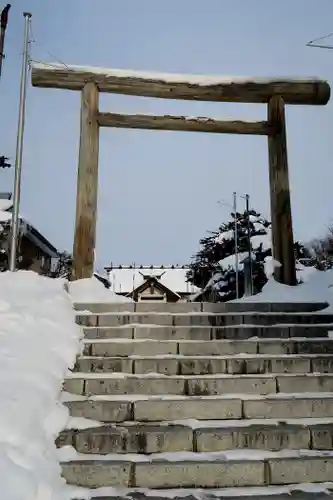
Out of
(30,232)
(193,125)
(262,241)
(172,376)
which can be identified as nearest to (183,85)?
(193,125)

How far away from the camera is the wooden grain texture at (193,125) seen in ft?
22.4

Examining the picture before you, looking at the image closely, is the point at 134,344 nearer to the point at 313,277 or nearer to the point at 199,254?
the point at 313,277

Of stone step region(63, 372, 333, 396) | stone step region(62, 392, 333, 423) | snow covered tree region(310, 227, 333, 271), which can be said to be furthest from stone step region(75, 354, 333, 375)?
→ snow covered tree region(310, 227, 333, 271)

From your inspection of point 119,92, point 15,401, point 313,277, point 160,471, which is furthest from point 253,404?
point 119,92

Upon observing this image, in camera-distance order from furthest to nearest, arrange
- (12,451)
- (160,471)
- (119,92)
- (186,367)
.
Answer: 1. (119,92)
2. (186,367)
3. (160,471)
4. (12,451)

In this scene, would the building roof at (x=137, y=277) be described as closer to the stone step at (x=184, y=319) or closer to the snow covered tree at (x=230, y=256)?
the snow covered tree at (x=230, y=256)

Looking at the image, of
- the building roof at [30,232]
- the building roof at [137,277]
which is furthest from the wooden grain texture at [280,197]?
the building roof at [137,277]

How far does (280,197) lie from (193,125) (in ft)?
5.86

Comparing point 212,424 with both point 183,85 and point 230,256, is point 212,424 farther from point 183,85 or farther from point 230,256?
point 230,256

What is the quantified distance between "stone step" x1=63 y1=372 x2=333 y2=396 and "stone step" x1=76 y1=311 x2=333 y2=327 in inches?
39.0

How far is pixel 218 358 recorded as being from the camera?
3619 mm

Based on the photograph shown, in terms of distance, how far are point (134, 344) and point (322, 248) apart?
1055 inches

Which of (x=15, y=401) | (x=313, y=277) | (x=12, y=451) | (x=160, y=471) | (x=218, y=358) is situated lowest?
(x=160, y=471)

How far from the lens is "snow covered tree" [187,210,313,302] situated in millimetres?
18062
